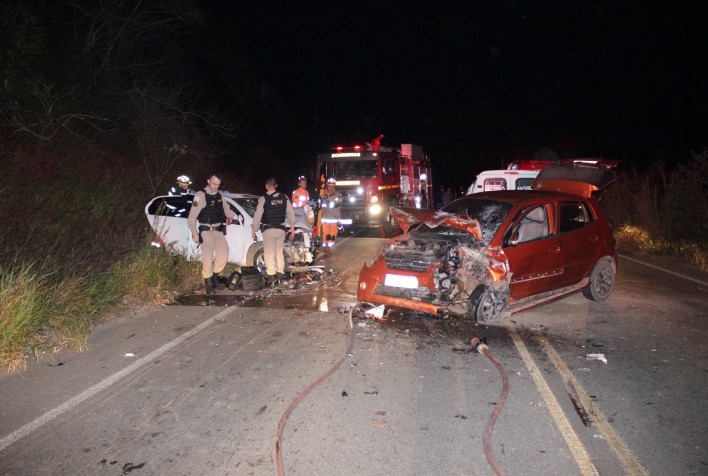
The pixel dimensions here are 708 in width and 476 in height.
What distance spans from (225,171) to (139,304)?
15716 millimetres

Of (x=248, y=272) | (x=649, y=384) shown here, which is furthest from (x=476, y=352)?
(x=248, y=272)

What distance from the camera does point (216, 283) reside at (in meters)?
8.91

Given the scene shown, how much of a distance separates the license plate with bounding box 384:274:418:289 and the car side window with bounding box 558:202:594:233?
8.19 ft

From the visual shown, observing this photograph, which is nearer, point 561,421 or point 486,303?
point 561,421

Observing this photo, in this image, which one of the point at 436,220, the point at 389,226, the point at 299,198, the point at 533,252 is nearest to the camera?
the point at 533,252

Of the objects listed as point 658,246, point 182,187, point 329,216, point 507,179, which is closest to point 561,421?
point 182,187

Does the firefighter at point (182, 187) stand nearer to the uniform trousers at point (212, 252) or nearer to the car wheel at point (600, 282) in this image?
the uniform trousers at point (212, 252)

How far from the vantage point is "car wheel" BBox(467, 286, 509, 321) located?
6645 millimetres

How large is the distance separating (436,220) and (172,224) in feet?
17.3

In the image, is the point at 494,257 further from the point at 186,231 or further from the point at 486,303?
the point at 186,231

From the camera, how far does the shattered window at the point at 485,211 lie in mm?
7145

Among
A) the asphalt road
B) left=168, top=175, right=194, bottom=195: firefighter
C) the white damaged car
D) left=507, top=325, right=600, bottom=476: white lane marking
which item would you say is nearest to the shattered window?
the asphalt road

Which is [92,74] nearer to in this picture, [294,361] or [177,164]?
[177,164]

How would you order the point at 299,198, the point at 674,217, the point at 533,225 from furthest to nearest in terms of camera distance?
the point at 674,217, the point at 299,198, the point at 533,225
